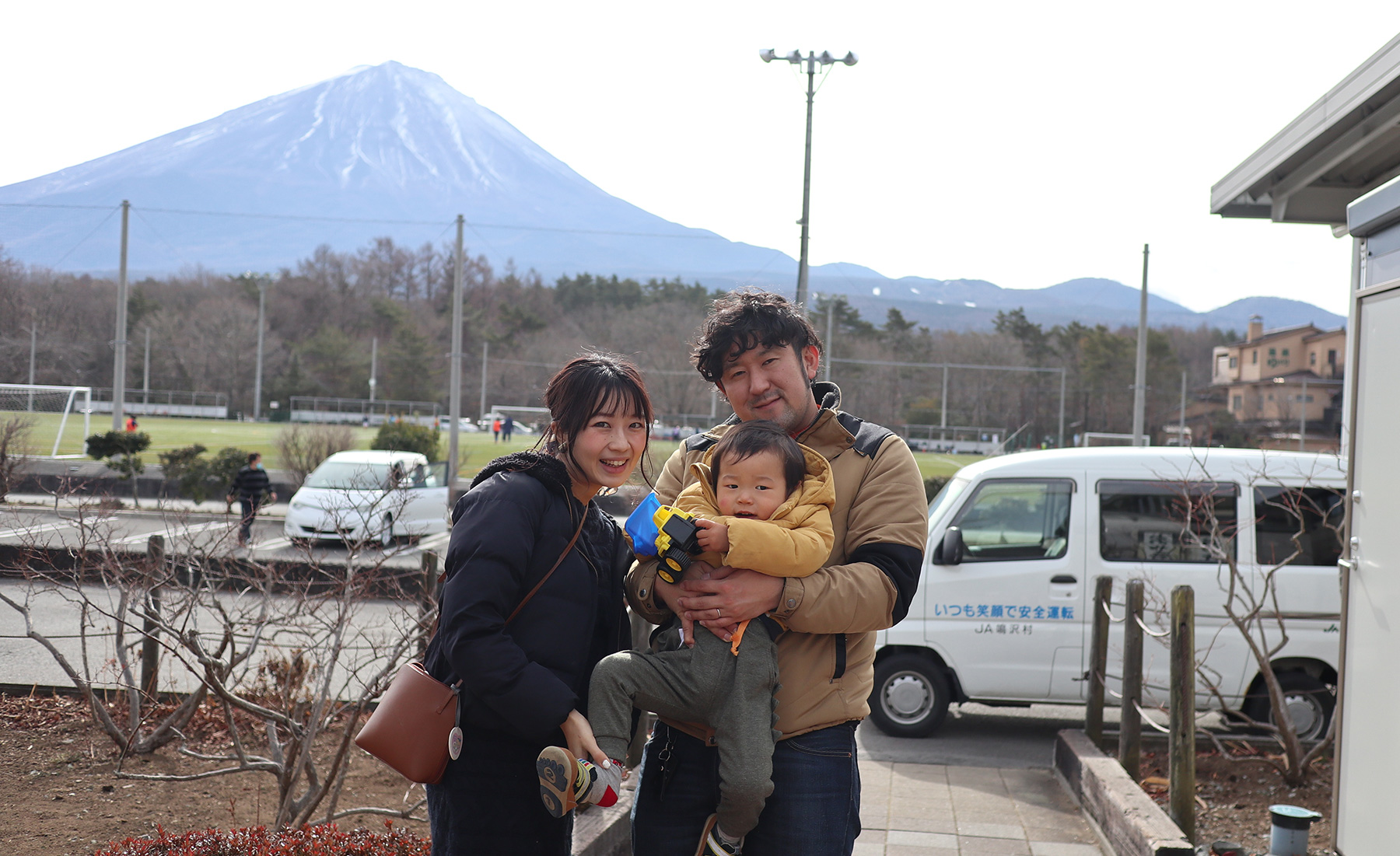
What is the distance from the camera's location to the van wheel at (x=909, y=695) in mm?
7125

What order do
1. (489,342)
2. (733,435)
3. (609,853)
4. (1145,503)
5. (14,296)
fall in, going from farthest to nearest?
(489,342)
(14,296)
(1145,503)
(609,853)
(733,435)

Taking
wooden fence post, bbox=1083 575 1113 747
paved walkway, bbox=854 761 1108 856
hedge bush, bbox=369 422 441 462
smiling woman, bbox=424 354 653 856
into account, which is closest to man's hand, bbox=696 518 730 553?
smiling woman, bbox=424 354 653 856

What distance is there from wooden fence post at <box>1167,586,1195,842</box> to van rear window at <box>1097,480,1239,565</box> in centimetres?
260

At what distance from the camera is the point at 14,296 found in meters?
20.1

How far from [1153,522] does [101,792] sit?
20.7 feet

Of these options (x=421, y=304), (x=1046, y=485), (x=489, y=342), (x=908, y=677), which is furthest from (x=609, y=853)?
(x=421, y=304)

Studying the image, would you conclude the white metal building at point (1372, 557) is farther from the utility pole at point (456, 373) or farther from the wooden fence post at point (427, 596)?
the utility pole at point (456, 373)

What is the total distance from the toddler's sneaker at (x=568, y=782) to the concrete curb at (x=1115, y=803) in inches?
109

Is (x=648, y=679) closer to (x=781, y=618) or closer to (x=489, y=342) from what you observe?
(x=781, y=618)

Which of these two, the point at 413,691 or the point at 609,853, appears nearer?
the point at 413,691

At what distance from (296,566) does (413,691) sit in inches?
348

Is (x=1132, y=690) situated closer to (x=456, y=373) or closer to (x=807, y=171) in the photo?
(x=807, y=171)

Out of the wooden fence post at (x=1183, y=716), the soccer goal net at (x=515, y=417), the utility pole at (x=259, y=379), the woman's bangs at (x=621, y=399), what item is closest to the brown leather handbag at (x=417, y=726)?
the woman's bangs at (x=621, y=399)

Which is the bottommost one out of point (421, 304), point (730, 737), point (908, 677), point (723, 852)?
point (908, 677)
